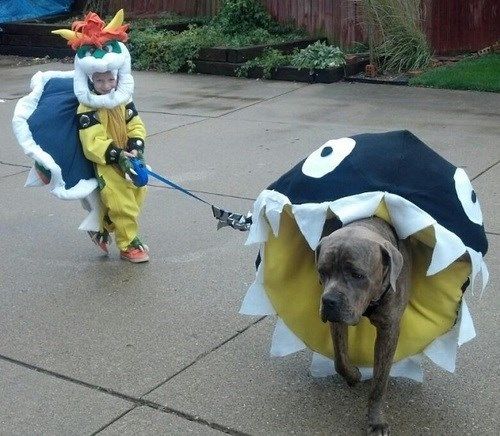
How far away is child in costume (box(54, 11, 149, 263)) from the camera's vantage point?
5.23 metres

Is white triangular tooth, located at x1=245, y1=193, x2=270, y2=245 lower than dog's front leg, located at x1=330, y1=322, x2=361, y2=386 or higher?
higher

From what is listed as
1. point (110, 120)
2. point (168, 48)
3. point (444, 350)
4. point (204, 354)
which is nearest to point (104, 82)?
point (110, 120)

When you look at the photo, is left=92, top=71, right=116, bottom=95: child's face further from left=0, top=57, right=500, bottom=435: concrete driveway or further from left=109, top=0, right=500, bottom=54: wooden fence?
left=109, top=0, right=500, bottom=54: wooden fence

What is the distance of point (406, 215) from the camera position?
3379 millimetres

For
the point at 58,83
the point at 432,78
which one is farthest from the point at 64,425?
the point at 432,78

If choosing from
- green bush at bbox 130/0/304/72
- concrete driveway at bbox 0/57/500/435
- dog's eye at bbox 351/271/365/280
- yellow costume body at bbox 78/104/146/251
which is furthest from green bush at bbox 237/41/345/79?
dog's eye at bbox 351/271/365/280

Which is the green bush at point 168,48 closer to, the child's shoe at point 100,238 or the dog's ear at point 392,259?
the child's shoe at point 100,238

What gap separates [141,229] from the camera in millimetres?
6203

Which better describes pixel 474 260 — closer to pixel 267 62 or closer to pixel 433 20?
pixel 267 62

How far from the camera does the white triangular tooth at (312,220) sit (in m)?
3.43

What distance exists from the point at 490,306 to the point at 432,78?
268 inches

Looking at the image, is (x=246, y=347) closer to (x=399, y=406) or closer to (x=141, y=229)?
(x=399, y=406)

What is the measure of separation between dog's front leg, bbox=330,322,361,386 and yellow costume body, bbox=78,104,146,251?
218 cm

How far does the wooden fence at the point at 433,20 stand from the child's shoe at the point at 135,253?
7801 millimetres
